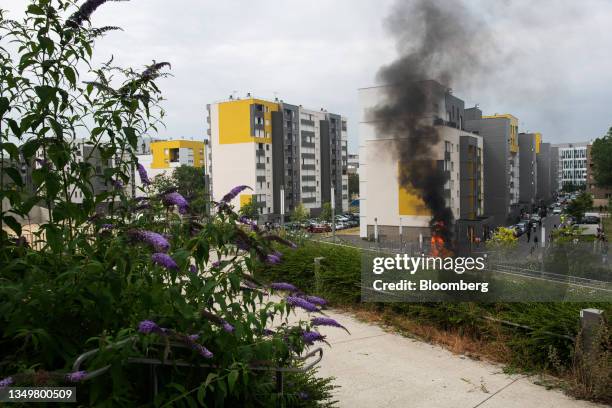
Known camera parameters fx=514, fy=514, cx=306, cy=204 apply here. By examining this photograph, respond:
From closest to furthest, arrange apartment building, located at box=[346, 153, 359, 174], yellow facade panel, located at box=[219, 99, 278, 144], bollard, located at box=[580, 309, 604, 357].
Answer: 1. bollard, located at box=[580, 309, 604, 357]
2. yellow facade panel, located at box=[219, 99, 278, 144]
3. apartment building, located at box=[346, 153, 359, 174]

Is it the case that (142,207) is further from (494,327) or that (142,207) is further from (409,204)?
(409,204)

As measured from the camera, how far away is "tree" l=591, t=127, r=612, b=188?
58.9 metres

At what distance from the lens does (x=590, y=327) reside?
478cm

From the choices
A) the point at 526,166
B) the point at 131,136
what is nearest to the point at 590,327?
the point at 131,136

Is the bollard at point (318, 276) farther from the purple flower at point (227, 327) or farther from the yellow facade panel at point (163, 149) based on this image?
the yellow facade panel at point (163, 149)

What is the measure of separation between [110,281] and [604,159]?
6714 cm

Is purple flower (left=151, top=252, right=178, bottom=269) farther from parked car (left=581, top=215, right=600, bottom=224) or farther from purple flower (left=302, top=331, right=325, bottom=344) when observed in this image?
parked car (left=581, top=215, right=600, bottom=224)

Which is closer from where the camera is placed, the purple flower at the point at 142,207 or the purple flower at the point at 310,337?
the purple flower at the point at 310,337

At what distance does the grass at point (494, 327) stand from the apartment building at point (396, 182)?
24869 millimetres

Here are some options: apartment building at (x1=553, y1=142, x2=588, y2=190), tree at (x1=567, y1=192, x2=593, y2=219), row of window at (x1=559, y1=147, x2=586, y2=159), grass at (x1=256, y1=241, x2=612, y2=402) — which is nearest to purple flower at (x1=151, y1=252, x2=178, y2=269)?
grass at (x1=256, y1=241, x2=612, y2=402)

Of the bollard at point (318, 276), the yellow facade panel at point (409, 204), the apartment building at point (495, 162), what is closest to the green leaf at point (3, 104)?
the bollard at point (318, 276)

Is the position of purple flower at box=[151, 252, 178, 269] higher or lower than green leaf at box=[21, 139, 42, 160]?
lower

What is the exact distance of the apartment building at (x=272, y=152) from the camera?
163ft

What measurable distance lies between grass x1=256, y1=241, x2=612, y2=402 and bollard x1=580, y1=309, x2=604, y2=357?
119 mm
